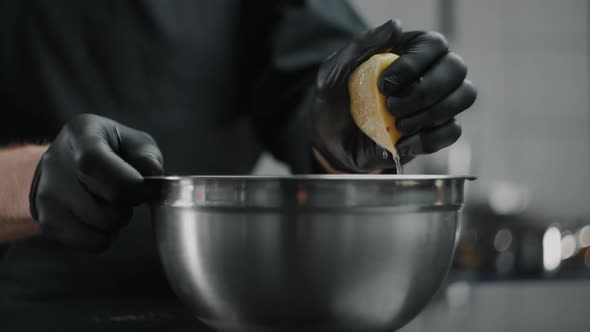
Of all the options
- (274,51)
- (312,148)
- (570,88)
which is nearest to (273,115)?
(274,51)

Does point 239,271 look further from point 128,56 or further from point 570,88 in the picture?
point 570,88

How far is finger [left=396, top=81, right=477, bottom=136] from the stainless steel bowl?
0.53 ft

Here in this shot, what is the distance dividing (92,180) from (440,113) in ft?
1.07

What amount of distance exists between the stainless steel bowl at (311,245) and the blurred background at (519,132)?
5.29 ft

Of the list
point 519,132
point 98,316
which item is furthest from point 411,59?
point 519,132

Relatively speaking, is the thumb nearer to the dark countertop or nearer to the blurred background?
the dark countertop

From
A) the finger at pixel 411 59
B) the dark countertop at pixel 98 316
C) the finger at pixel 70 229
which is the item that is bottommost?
the dark countertop at pixel 98 316

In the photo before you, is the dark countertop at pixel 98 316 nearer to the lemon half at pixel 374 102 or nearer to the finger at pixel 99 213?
the finger at pixel 99 213

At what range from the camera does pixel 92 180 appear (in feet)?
1.59


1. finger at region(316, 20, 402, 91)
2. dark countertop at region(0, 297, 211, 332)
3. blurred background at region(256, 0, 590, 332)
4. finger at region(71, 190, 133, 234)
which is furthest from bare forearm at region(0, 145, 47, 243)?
blurred background at region(256, 0, 590, 332)

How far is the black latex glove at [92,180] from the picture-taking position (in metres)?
0.48

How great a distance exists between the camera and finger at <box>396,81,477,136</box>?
58 cm

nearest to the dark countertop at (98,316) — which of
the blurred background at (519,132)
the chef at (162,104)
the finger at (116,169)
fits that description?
the chef at (162,104)

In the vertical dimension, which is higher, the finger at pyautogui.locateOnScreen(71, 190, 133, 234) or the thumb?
the thumb
